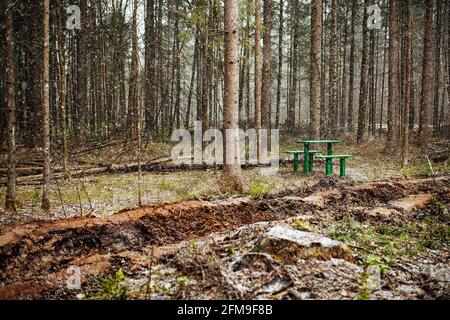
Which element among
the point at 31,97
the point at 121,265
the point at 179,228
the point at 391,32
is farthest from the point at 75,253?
the point at 391,32

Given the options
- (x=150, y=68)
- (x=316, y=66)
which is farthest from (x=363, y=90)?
(x=150, y=68)

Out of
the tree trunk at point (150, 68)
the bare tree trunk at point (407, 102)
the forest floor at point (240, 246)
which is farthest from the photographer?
the tree trunk at point (150, 68)

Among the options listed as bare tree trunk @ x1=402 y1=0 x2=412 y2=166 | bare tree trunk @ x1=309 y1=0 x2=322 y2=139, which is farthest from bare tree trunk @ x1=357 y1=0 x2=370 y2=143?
bare tree trunk @ x1=309 y1=0 x2=322 y2=139

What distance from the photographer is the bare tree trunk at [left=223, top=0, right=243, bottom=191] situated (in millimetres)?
8336

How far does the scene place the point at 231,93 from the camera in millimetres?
8547

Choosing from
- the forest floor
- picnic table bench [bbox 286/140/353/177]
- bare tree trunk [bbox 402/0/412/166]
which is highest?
bare tree trunk [bbox 402/0/412/166]

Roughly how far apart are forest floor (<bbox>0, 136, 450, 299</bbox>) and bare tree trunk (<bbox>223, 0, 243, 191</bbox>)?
0.51m

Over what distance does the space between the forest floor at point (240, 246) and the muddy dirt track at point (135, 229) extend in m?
0.02

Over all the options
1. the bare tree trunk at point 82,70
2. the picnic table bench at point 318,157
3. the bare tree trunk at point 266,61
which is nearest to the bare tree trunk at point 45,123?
the picnic table bench at point 318,157

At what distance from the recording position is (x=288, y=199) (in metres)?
7.36

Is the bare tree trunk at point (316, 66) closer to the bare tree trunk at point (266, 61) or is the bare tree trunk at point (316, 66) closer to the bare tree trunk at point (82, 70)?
the bare tree trunk at point (266, 61)

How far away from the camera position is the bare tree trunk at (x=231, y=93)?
834 cm

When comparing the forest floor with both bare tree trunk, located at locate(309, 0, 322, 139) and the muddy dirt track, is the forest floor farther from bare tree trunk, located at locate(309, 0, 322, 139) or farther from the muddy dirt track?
bare tree trunk, located at locate(309, 0, 322, 139)
